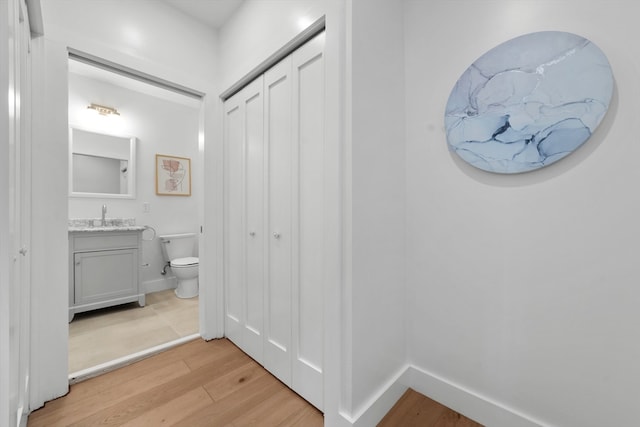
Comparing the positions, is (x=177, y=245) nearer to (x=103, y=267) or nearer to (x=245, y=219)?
(x=103, y=267)

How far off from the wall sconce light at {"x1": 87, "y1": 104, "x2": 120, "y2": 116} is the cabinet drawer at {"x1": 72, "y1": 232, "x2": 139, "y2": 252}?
1531mm

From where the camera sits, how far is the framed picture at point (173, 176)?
11.0 feet

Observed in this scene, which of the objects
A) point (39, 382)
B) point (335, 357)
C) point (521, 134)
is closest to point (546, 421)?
point (335, 357)

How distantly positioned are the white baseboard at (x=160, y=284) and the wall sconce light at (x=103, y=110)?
6.97 ft

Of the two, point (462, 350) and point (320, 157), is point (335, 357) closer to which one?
point (462, 350)

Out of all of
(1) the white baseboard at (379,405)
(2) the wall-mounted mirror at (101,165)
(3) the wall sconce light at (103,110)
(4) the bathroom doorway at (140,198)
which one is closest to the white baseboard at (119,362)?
(4) the bathroom doorway at (140,198)

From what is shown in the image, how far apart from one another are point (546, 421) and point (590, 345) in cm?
39

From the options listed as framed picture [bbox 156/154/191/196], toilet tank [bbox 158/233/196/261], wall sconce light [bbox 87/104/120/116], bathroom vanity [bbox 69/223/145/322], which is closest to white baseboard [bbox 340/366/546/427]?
bathroom vanity [bbox 69/223/145/322]

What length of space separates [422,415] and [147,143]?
156 inches

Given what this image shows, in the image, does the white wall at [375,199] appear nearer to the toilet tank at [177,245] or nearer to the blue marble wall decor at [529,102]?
the blue marble wall decor at [529,102]

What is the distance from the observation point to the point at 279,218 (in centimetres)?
155

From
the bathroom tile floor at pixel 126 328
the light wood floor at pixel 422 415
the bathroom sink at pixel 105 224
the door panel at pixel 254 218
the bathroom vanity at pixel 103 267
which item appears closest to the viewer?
the light wood floor at pixel 422 415

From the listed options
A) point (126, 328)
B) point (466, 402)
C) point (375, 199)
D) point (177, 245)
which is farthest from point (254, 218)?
point (177, 245)

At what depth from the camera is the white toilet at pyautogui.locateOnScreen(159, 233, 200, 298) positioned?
2.94 meters
